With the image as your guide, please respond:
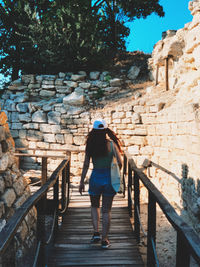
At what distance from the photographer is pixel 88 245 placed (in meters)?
2.96

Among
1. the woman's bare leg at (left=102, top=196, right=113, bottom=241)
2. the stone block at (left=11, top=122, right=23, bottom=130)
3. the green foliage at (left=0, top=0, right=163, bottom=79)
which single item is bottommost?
the woman's bare leg at (left=102, top=196, right=113, bottom=241)

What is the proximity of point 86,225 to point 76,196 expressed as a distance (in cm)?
165

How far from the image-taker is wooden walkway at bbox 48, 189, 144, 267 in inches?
101

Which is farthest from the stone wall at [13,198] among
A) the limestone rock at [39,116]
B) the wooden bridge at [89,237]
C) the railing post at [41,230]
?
the limestone rock at [39,116]

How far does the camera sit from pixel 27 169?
9352 mm

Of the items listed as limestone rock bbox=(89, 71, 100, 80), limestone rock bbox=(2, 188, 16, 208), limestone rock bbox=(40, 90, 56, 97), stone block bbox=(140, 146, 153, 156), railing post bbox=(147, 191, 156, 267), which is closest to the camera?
railing post bbox=(147, 191, 156, 267)

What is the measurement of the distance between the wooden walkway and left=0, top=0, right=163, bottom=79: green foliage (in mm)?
8528

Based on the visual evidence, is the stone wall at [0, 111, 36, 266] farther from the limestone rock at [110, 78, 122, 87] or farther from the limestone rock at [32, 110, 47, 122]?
the limestone rock at [110, 78, 122, 87]

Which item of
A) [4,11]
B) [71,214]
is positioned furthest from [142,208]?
[4,11]

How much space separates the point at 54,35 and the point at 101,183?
9940mm

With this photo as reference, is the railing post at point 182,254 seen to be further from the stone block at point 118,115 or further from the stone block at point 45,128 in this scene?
the stone block at point 45,128

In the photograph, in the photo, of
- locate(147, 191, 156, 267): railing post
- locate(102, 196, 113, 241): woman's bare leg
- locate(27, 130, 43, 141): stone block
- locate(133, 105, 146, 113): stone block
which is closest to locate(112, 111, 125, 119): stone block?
locate(133, 105, 146, 113): stone block

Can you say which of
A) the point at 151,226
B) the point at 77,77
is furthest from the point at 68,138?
the point at 151,226

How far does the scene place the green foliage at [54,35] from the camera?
10844 millimetres
